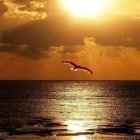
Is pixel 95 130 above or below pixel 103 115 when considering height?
below

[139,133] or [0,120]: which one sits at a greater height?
[0,120]

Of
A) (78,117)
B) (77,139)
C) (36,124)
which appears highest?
(78,117)

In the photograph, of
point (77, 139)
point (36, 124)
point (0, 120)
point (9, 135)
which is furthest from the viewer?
point (0, 120)

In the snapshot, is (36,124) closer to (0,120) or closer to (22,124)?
(22,124)

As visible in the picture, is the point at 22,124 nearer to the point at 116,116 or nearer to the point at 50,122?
the point at 50,122

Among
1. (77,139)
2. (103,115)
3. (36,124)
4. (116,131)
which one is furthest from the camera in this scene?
(103,115)

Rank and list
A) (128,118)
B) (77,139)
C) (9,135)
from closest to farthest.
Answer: (77,139)
(9,135)
(128,118)

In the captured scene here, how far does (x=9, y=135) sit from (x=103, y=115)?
5109 centimetres

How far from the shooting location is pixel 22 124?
104 metres

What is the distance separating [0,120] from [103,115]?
29372 mm

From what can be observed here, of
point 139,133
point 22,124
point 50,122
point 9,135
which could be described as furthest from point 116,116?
point 9,135

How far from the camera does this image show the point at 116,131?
90.1 metres

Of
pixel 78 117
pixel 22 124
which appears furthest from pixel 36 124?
pixel 78 117

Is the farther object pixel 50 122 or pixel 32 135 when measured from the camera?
pixel 50 122
